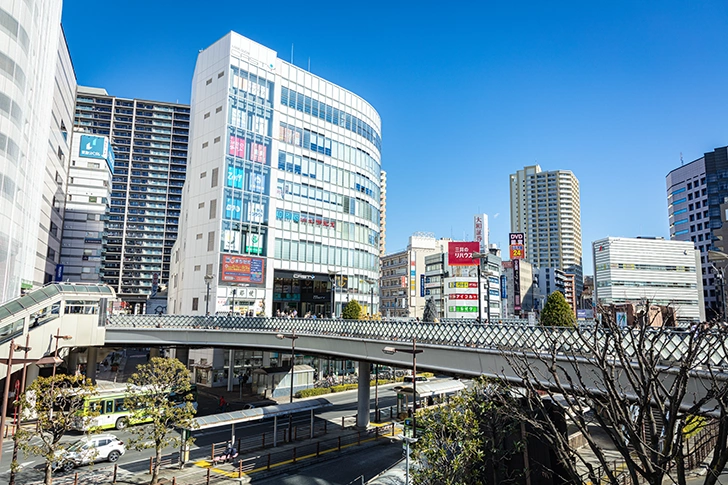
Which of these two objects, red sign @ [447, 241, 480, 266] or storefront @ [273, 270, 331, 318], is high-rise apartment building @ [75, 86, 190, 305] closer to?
storefront @ [273, 270, 331, 318]

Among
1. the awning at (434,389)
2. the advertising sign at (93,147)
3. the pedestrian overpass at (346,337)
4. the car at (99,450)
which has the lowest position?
the car at (99,450)

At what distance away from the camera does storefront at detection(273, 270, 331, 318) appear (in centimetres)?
6775

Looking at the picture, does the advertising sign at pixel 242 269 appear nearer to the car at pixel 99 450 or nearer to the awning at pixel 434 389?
the awning at pixel 434 389

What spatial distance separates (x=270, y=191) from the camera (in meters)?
64.4

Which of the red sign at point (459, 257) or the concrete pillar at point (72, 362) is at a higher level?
the red sign at point (459, 257)

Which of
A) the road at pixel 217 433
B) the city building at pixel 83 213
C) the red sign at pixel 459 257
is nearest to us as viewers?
the road at pixel 217 433

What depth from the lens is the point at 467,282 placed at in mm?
63094

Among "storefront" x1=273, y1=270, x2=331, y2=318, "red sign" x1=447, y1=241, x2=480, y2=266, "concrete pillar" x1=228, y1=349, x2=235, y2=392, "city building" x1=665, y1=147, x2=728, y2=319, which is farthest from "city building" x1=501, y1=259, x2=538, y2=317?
"concrete pillar" x1=228, y1=349, x2=235, y2=392

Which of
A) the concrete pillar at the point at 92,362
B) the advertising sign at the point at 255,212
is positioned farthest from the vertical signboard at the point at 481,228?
the concrete pillar at the point at 92,362

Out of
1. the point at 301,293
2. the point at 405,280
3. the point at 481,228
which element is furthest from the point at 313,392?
the point at 481,228

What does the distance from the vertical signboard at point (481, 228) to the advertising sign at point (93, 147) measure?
112 m

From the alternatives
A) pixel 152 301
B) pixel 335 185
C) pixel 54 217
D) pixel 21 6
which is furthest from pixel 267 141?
pixel 152 301

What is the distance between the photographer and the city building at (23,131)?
123ft

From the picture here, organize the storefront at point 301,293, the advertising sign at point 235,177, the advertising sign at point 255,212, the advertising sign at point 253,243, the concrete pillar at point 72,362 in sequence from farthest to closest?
the storefront at point 301,293 < the advertising sign at point 255,212 < the advertising sign at point 253,243 < the advertising sign at point 235,177 < the concrete pillar at point 72,362
